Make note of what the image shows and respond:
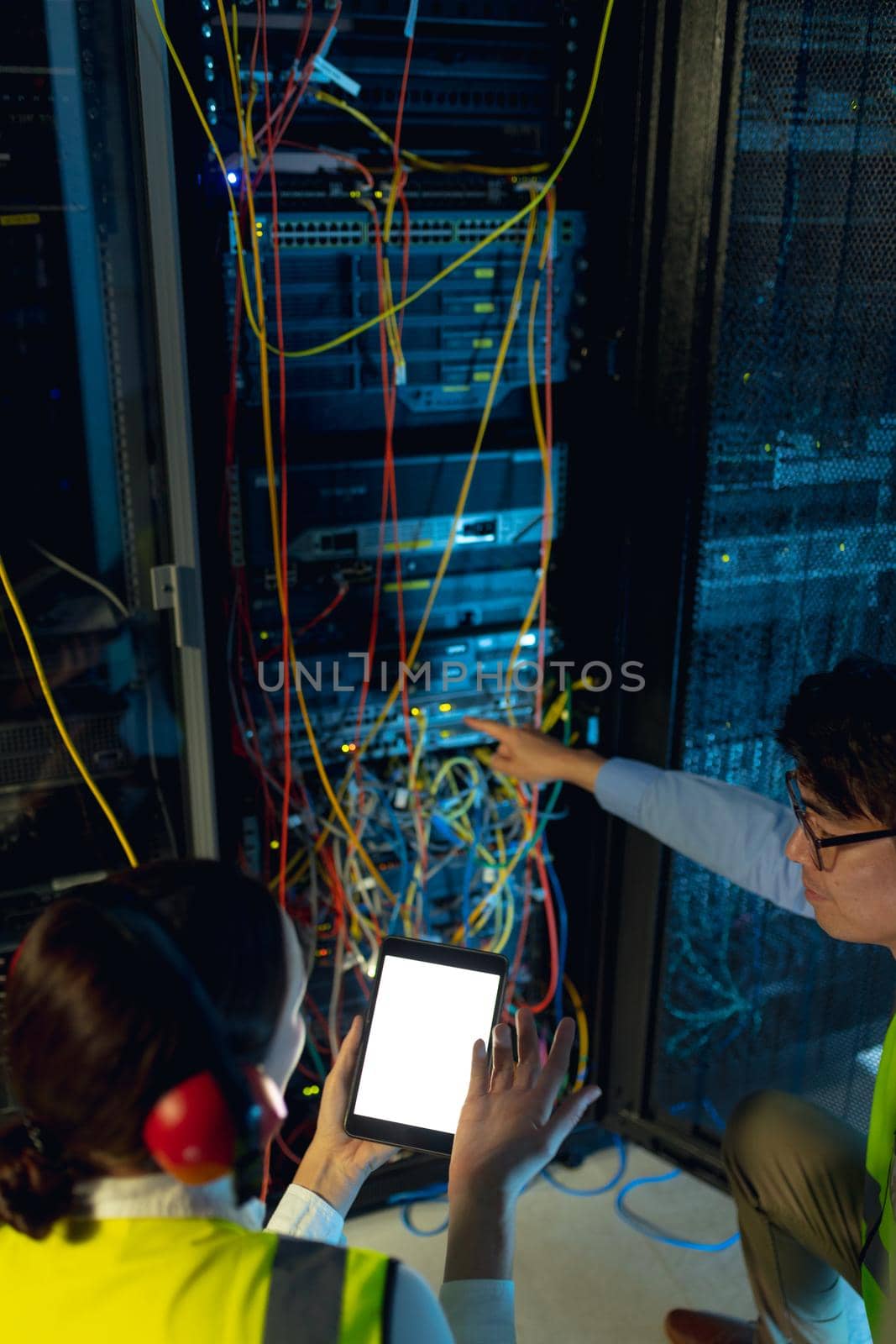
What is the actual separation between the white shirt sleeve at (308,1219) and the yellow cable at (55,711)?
0.66 meters

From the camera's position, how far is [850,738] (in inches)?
53.0

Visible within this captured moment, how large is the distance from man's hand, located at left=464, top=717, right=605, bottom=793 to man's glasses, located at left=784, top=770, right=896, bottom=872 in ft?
1.60

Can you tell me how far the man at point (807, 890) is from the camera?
136 centimetres

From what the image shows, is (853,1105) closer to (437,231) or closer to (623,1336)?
(623,1336)

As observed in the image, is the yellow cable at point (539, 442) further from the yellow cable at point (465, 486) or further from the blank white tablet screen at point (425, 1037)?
the blank white tablet screen at point (425, 1037)

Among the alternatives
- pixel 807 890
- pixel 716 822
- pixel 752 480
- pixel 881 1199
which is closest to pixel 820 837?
pixel 807 890

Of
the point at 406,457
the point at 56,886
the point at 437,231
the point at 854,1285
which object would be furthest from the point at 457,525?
the point at 854,1285

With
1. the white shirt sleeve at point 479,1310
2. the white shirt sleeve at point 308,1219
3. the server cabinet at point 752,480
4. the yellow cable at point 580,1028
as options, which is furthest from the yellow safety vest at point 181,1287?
the yellow cable at point 580,1028

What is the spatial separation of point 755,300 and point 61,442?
109cm

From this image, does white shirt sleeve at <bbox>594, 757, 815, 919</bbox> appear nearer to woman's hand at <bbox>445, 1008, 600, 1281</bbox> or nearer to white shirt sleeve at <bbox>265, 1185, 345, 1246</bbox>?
woman's hand at <bbox>445, 1008, 600, 1281</bbox>

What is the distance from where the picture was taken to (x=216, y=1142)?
85cm

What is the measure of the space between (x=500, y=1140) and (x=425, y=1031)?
0.93ft

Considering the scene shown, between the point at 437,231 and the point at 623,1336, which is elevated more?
the point at 437,231

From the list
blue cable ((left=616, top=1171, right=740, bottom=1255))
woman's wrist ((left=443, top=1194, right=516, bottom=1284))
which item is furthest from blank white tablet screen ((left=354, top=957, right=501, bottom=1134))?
blue cable ((left=616, top=1171, right=740, bottom=1255))
